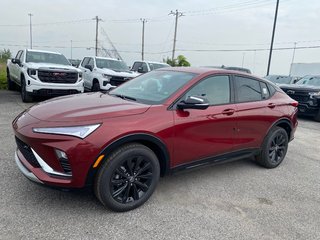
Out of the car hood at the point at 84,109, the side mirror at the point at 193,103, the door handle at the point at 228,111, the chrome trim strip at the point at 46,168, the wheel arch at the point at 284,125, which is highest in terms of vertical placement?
the side mirror at the point at 193,103

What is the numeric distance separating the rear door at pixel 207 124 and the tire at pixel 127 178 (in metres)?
0.41

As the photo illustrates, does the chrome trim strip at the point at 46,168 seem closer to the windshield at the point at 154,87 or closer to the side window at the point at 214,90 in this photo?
the windshield at the point at 154,87

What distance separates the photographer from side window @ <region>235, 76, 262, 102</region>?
444 centimetres

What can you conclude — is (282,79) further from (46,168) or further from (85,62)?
(46,168)

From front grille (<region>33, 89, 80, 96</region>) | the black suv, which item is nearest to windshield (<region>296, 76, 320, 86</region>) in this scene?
the black suv

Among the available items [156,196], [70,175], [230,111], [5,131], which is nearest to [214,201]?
[156,196]

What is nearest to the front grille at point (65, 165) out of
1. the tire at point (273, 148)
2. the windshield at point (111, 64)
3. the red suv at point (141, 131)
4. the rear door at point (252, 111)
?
the red suv at point (141, 131)

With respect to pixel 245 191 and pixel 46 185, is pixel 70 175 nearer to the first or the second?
pixel 46 185

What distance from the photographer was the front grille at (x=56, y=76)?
9.40 meters

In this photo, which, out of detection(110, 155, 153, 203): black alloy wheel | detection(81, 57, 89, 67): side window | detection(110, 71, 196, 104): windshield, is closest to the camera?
detection(110, 155, 153, 203): black alloy wheel

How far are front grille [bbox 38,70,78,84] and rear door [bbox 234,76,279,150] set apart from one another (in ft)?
22.2

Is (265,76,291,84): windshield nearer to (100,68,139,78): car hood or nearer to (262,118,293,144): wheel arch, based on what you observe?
(100,68,139,78): car hood

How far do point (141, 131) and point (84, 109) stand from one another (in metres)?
0.68

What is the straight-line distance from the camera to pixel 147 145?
341cm
